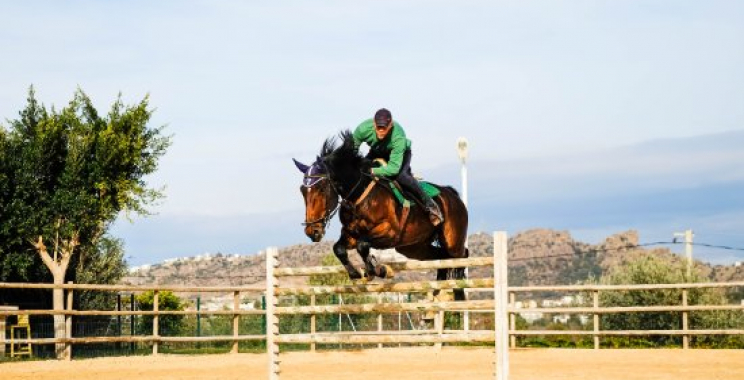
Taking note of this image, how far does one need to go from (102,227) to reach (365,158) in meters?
20.8

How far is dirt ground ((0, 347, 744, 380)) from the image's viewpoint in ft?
51.0

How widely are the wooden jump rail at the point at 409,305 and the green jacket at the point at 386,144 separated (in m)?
1.21

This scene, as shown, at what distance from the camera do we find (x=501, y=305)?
31.8ft

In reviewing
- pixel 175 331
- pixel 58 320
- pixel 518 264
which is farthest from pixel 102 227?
pixel 518 264

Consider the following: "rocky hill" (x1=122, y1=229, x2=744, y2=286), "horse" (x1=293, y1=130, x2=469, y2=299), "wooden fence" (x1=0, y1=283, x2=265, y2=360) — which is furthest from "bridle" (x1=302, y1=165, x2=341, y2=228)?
"rocky hill" (x1=122, y1=229, x2=744, y2=286)

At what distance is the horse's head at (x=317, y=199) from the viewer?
33.9 ft

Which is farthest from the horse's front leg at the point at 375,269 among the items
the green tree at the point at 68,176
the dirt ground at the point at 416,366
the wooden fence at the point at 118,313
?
the green tree at the point at 68,176

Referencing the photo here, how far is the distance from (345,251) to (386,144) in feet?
4.61

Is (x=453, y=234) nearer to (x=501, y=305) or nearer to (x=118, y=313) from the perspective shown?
(x=501, y=305)

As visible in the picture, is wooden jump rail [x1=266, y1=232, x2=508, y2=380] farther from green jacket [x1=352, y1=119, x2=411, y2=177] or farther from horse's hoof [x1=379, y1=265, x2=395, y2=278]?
green jacket [x1=352, y1=119, x2=411, y2=177]

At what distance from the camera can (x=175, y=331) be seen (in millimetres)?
27766

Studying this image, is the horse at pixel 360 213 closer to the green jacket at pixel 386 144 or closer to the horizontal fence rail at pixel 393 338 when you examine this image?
the green jacket at pixel 386 144

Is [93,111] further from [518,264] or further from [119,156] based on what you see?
[518,264]

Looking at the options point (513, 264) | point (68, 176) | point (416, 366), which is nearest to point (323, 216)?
point (416, 366)
